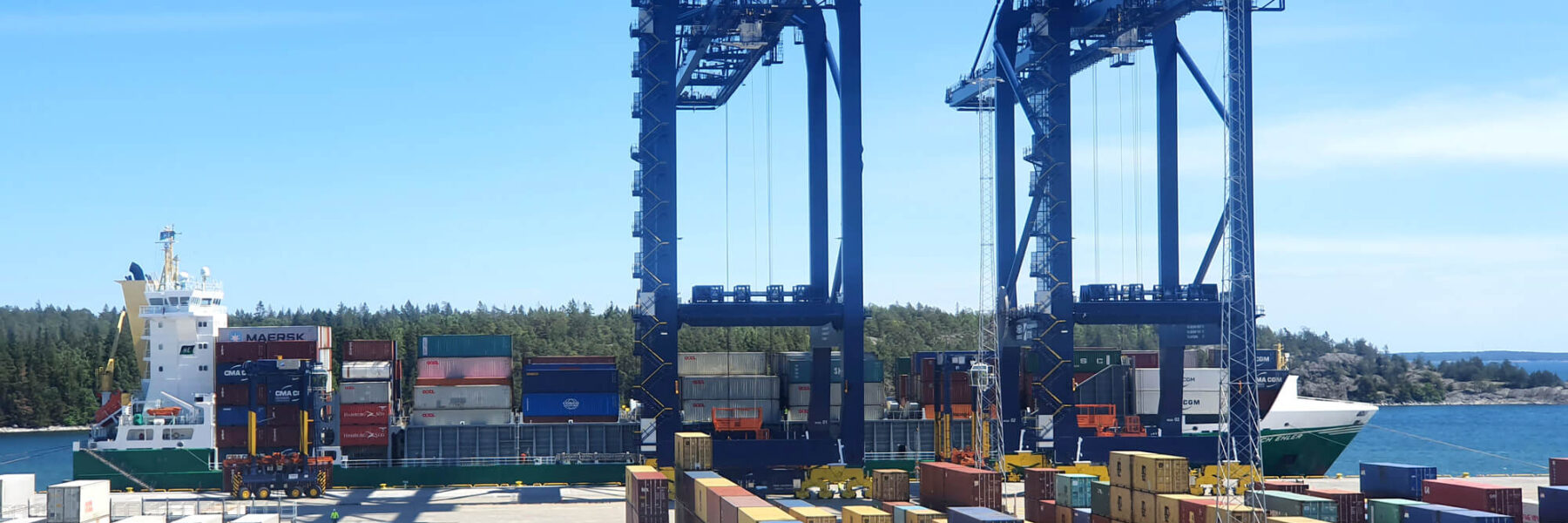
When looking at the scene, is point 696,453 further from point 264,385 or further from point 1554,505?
point 1554,505

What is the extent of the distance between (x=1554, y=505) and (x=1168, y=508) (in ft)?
37.8

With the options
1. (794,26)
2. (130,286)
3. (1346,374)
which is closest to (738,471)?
(794,26)

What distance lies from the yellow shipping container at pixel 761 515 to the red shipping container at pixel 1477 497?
1832cm

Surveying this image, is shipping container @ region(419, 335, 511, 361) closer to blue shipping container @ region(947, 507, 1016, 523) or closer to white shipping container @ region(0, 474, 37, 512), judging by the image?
white shipping container @ region(0, 474, 37, 512)

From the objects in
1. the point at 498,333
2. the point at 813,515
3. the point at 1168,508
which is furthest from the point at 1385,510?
the point at 498,333

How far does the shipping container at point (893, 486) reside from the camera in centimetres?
4406

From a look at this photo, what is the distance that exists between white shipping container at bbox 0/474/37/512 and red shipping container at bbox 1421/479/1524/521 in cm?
4076

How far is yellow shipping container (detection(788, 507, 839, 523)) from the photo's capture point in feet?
101

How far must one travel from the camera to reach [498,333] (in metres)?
117

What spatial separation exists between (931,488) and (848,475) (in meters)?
11.8

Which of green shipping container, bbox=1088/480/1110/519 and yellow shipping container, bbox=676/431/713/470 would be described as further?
yellow shipping container, bbox=676/431/713/470

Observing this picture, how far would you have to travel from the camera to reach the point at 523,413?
60125 mm

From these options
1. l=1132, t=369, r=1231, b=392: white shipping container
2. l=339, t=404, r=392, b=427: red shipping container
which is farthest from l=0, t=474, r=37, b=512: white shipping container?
l=1132, t=369, r=1231, b=392: white shipping container

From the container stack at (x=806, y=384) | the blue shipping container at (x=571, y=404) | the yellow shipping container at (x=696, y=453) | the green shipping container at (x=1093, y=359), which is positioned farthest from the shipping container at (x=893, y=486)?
the green shipping container at (x=1093, y=359)
